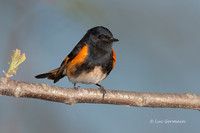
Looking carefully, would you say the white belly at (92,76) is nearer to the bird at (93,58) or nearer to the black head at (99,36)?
the bird at (93,58)

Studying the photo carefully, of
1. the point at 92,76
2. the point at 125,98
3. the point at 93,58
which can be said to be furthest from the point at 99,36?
the point at 125,98

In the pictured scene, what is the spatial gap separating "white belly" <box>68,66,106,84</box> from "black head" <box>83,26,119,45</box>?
364mm

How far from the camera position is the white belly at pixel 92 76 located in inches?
132

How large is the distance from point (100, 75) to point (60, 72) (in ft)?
2.27

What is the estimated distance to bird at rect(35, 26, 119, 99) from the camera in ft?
11.0

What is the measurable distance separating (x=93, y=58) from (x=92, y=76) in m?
0.24

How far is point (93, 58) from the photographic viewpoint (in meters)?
3.35

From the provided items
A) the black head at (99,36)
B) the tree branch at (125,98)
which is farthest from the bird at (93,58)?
the tree branch at (125,98)

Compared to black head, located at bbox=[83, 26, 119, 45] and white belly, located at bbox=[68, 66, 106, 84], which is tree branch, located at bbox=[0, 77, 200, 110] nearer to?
white belly, located at bbox=[68, 66, 106, 84]

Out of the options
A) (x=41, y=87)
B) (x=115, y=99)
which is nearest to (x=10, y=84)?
(x=41, y=87)

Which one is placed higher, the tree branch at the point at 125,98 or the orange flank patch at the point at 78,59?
the orange flank patch at the point at 78,59

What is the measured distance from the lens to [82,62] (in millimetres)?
3322

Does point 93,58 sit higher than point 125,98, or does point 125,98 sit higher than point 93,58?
point 93,58

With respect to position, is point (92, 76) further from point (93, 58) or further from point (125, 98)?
point (125, 98)
